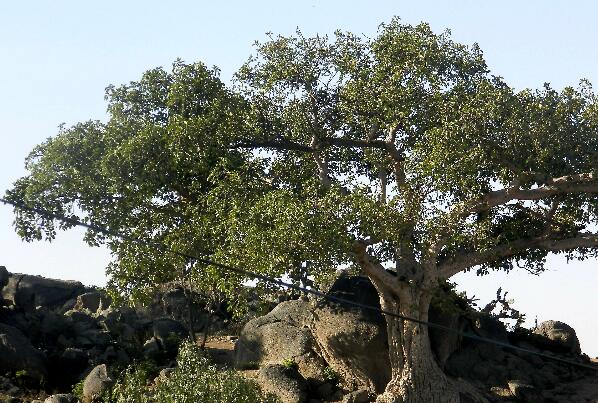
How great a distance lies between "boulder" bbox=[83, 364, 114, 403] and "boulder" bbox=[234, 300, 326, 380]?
6546 millimetres

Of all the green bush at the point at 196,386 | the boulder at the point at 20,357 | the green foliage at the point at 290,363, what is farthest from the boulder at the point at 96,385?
the green bush at the point at 196,386

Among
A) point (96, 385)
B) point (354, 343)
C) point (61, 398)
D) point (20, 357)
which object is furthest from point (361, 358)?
point (20, 357)

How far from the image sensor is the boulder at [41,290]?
56781mm

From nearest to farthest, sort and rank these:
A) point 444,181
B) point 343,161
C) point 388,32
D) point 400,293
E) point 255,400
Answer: point 255,400, point 444,181, point 400,293, point 388,32, point 343,161

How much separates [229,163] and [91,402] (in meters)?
10.7

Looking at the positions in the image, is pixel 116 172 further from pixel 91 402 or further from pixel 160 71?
pixel 91 402

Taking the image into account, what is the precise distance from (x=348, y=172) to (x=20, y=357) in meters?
16.2

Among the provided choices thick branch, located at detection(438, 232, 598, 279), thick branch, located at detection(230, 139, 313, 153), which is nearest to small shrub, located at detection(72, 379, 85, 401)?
thick branch, located at detection(230, 139, 313, 153)

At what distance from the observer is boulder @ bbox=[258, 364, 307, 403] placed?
37562 mm

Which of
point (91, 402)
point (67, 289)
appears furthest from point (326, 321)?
point (67, 289)

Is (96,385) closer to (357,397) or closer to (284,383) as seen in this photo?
(284,383)

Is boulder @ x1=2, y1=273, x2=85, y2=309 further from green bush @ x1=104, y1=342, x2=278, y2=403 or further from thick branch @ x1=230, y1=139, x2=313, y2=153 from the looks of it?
green bush @ x1=104, y1=342, x2=278, y2=403

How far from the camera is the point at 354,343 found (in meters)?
39.4

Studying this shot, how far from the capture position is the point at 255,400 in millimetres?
29969
